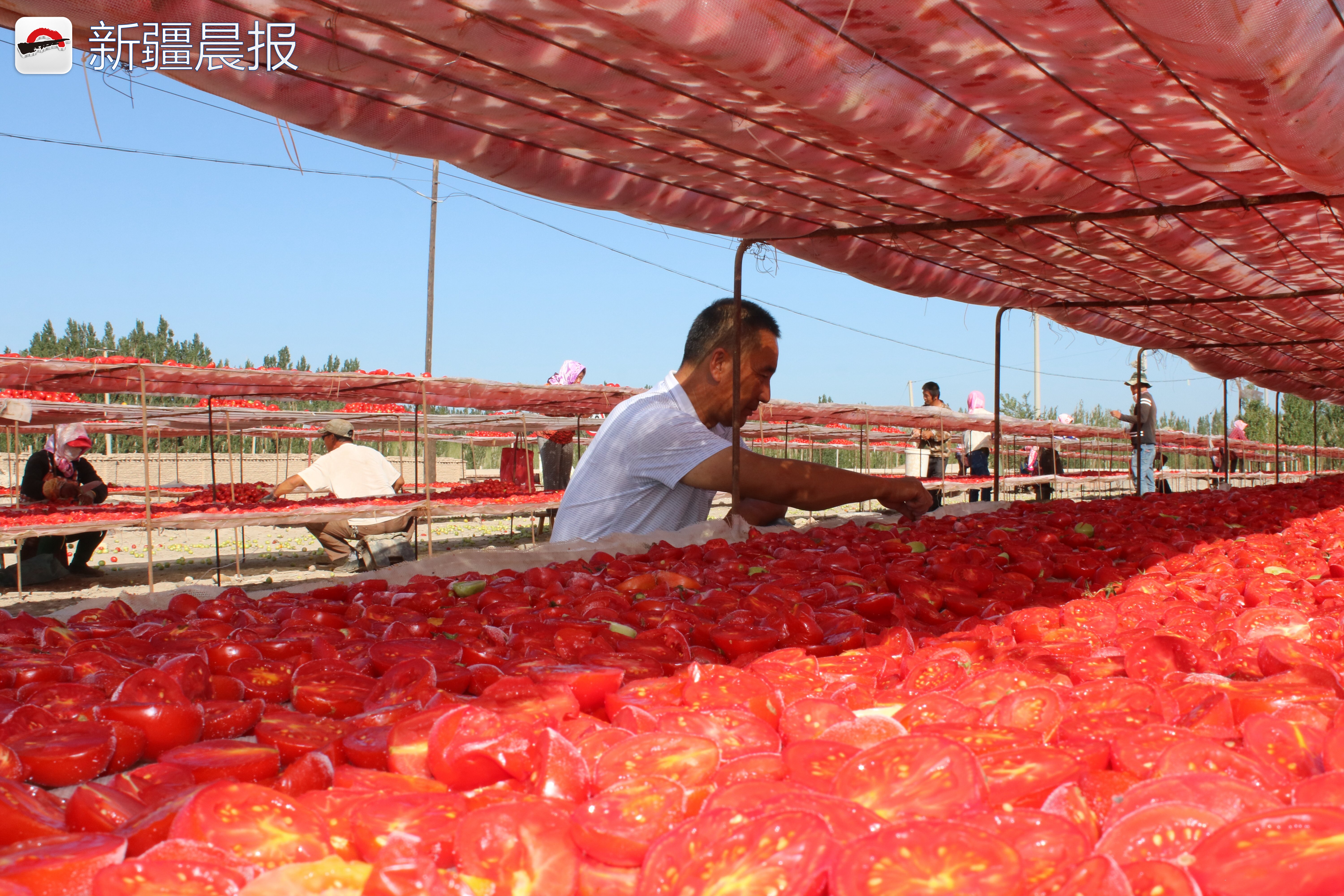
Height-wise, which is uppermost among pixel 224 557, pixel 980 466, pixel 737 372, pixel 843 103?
pixel 843 103

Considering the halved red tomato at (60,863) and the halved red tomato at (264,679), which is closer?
the halved red tomato at (60,863)

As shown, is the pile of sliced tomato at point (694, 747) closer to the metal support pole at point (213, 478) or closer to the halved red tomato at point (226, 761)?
the halved red tomato at point (226, 761)

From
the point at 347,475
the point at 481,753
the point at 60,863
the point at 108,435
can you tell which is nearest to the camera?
the point at 60,863

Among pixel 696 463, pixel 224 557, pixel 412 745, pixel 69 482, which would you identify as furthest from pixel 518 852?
pixel 224 557

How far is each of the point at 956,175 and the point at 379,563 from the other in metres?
8.77

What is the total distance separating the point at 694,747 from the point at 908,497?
3314 millimetres

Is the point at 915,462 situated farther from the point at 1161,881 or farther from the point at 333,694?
the point at 1161,881

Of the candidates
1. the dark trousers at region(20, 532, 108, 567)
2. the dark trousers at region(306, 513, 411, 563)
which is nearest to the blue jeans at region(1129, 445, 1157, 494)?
the dark trousers at region(306, 513, 411, 563)

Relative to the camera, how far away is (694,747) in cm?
104

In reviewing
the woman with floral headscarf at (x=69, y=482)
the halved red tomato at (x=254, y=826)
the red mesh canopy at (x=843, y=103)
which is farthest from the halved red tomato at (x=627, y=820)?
the woman with floral headscarf at (x=69, y=482)

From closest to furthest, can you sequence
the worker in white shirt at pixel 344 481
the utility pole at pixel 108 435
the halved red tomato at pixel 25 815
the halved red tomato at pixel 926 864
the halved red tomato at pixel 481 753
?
Result: the halved red tomato at pixel 926 864, the halved red tomato at pixel 25 815, the halved red tomato at pixel 481 753, the worker in white shirt at pixel 344 481, the utility pole at pixel 108 435

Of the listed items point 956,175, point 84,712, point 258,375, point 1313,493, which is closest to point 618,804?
point 84,712

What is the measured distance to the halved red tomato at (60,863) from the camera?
0.79m

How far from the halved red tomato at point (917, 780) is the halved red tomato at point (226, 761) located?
750 mm
